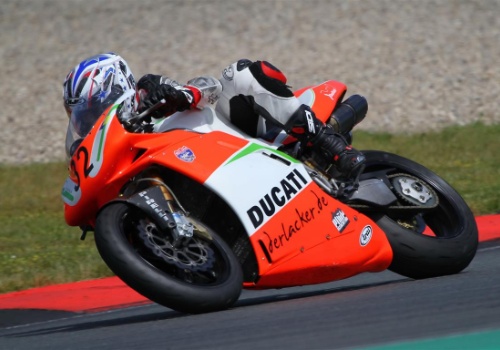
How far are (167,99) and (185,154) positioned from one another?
0.34 meters

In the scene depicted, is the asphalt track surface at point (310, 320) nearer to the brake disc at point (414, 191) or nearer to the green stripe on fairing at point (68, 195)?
the brake disc at point (414, 191)

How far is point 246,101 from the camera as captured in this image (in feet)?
20.1

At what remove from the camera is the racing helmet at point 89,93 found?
6055 mm

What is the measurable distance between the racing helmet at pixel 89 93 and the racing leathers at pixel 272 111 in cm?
19

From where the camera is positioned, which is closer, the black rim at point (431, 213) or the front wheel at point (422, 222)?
Answer: the front wheel at point (422, 222)

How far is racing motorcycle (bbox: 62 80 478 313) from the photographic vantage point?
216 inches

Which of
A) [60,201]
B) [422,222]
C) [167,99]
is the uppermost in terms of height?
[167,99]

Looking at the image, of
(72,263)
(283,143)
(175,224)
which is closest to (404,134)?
(72,263)

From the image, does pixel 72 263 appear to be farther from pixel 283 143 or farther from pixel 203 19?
pixel 203 19

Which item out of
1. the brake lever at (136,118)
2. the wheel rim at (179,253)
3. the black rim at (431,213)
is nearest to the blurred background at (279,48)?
the black rim at (431,213)

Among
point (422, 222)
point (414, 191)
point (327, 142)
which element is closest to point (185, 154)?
point (327, 142)

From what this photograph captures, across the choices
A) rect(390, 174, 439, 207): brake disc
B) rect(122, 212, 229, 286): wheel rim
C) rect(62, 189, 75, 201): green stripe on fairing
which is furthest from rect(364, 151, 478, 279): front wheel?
rect(62, 189, 75, 201): green stripe on fairing

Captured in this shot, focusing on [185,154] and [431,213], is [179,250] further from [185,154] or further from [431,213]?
[431,213]

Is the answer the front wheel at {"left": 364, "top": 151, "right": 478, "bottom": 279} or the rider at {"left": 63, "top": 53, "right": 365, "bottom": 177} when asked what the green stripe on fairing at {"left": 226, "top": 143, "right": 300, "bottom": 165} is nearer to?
the rider at {"left": 63, "top": 53, "right": 365, "bottom": 177}
